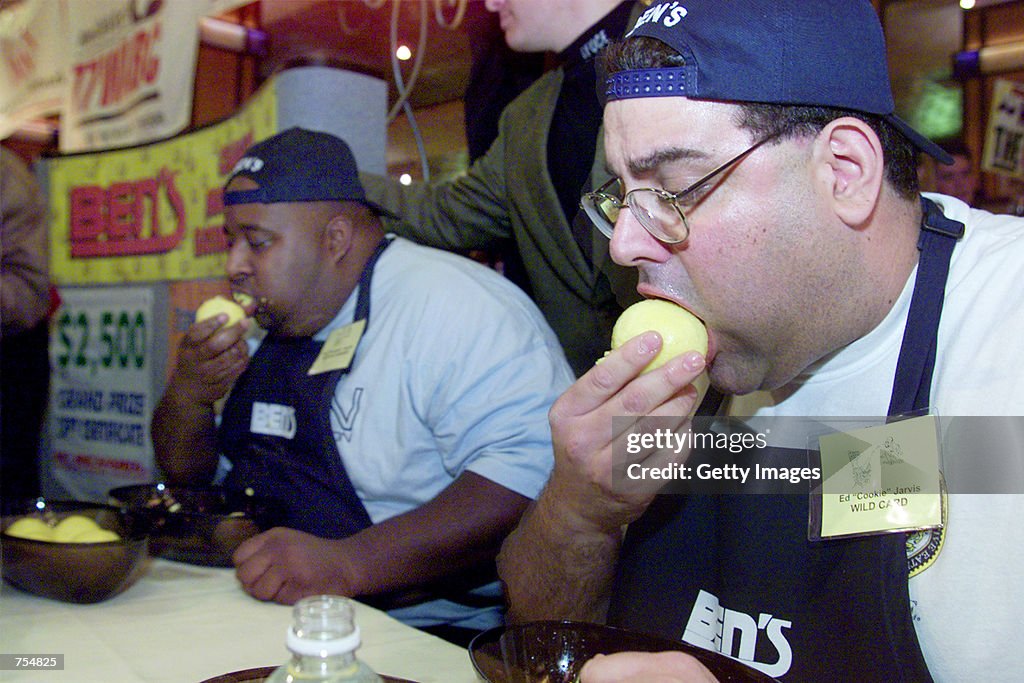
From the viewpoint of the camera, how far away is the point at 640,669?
2.55ft

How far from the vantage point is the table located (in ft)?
3.58

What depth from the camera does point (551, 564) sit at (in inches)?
49.9

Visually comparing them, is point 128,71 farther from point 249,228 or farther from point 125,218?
point 249,228

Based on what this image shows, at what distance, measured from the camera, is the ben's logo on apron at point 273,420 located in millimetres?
1946

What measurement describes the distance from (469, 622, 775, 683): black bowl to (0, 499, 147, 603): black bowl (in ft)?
2.29

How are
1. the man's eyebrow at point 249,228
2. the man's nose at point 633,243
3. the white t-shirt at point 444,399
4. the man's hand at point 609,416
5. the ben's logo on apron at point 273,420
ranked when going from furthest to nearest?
the man's eyebrow at point 249,228 < the ben's logo on apron at point 273,420 < the white t-shirt at point 444,399 < the man's nose at point 633,243 < the man's hand at point 609,416

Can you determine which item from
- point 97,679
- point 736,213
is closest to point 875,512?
point 736,213

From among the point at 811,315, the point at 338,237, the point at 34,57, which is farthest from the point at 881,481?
the point at 34,57

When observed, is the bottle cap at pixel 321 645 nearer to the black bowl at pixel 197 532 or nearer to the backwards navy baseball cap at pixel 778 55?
the backwards navy baseball cap at pixel 778 55

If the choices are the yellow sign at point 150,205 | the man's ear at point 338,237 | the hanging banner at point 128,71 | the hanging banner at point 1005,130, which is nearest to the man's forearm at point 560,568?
the man's ear at point 338,237

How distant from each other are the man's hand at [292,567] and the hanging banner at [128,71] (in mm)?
2411

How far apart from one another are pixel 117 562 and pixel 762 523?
983mm

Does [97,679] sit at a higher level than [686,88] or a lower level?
lower

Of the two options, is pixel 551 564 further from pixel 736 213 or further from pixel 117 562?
pixel 117 562
